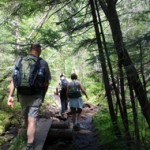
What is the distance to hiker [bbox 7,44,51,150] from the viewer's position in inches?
243

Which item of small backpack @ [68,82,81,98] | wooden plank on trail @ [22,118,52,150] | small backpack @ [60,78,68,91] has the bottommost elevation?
wooden plank on trail @ [22,118,52,150]

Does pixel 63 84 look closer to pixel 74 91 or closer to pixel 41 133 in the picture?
pixel 74 91

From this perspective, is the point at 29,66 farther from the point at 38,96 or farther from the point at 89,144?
the point at 89,144

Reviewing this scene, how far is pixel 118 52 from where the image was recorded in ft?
19.7

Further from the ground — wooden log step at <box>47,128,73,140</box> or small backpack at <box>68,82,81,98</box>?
small backpack at <box>68,82,81,98</box>

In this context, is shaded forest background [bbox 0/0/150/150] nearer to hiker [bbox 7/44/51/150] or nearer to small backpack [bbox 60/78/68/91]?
hiker [bbox 7/44/51/150]

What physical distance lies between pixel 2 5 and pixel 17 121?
383 cm

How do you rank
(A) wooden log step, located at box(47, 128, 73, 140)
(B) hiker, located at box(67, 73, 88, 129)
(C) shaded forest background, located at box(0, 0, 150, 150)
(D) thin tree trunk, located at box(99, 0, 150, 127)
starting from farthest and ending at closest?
(B) hiker, located at box(67, 73, 88, 129) → (A) wooden log step, located at box(47, 128, 73, 140) → (D) thin tree trunk, located at box(99, 0, 150, 127) → (C) shaded forest background, located at box(0, 0, 150, 150)

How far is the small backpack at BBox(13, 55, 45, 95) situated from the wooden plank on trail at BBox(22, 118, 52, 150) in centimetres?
106

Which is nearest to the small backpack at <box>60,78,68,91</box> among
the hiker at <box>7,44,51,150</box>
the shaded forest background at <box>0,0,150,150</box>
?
the shaded forest background at <box>0,0,150,150</box>

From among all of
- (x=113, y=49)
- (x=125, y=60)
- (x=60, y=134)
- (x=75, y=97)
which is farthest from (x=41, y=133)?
(x=75, y=97)

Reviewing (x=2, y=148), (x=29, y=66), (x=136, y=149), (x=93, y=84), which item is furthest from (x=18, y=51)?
(x=93, y=84)

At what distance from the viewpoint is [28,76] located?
6.17 m

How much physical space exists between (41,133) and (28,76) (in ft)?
6.41
